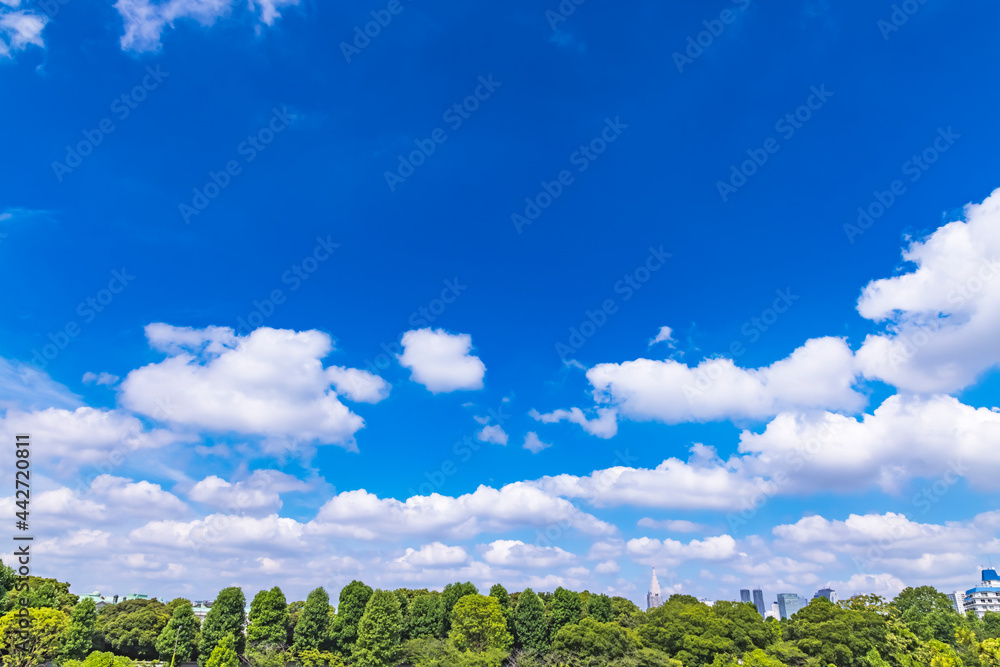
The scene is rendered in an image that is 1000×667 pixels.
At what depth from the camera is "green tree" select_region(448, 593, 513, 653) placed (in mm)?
67062

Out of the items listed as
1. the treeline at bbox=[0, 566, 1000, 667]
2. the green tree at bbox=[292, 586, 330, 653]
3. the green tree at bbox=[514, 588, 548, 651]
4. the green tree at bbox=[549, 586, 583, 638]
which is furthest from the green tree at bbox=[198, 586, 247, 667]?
the green tree at bbox=[549, 586, 583, 638]

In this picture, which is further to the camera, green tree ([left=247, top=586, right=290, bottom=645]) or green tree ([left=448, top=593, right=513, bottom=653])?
green tree ([left=247, top=586, right=290, bottom=645])

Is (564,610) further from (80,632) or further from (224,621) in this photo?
(80,632)

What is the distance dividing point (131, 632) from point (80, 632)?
11.5m

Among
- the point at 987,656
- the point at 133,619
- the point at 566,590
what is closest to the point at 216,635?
the point at 133,619

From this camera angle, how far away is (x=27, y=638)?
51.7 meters

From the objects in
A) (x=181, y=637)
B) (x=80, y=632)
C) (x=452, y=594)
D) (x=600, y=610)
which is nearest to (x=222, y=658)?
(x=181, y=637)

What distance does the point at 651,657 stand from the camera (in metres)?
62.2

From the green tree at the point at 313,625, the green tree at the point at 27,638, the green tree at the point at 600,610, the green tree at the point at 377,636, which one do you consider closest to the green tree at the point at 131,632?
the green tree at the point at 313,625

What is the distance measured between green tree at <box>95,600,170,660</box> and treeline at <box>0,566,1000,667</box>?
6.0 inches

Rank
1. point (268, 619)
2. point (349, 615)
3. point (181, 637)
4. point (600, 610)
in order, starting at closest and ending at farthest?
point (268, 619) < point (349, 615) < point (181, 637) < point (600, 610)

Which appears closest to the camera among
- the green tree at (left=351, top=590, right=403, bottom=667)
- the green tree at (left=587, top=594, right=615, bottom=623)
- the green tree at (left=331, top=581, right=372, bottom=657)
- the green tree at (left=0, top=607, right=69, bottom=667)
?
the green tree at (left=0, top=607, right=69, bottom=667)

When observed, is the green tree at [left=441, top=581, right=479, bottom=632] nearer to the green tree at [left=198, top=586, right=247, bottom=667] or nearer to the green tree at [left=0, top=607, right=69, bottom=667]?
the green tree at [left=198, top=586, right=247, bottom=667]

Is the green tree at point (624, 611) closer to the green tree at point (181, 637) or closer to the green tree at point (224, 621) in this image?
the green tree at point (224, 621)
